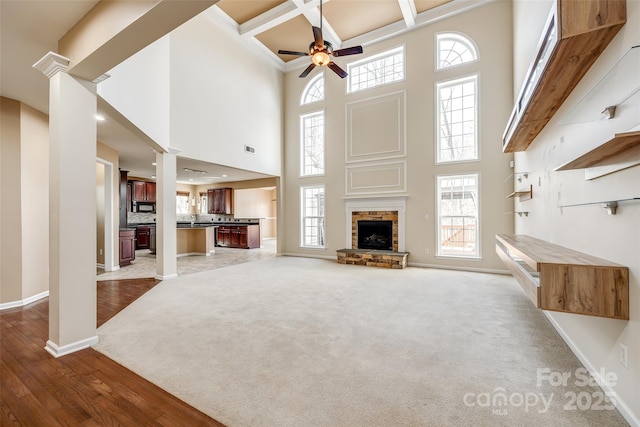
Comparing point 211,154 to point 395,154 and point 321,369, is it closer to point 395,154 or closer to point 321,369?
point 395,154

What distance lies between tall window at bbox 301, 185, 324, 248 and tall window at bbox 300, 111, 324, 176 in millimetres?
560

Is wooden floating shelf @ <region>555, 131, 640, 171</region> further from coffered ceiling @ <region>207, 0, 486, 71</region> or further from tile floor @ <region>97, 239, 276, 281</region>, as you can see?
tile floor @ <region>97, 239, 276, 281</region>

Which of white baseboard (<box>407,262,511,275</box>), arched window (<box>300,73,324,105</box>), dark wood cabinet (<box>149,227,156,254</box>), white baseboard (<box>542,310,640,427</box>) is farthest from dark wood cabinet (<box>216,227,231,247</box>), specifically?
white baseboard (<box>542,310,640,427</box>)

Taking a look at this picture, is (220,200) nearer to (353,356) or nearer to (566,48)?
(353,356)

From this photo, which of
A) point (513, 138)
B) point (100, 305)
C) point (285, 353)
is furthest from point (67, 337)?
point (513, 138)

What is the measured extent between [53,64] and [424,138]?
6.10m

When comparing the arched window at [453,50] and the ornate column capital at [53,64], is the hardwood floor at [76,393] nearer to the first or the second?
the ornate column capital at [53,64]

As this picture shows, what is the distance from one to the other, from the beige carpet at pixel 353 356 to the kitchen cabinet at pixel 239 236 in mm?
5775

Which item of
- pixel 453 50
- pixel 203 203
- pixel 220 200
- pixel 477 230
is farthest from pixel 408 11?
pixel 203 203

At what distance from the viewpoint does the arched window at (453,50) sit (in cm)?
591

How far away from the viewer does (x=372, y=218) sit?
6.85m

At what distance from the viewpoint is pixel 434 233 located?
6.11 metres

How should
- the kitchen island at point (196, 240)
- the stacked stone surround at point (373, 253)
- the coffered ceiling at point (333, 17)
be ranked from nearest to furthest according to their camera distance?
the coffered ceiling at point (333, 17)
the stacked stone surround at point (373, 253)
the kitchen island at point (196, 240)

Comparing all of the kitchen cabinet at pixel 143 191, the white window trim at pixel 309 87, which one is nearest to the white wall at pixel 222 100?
the white window trim at pixel 309 87
